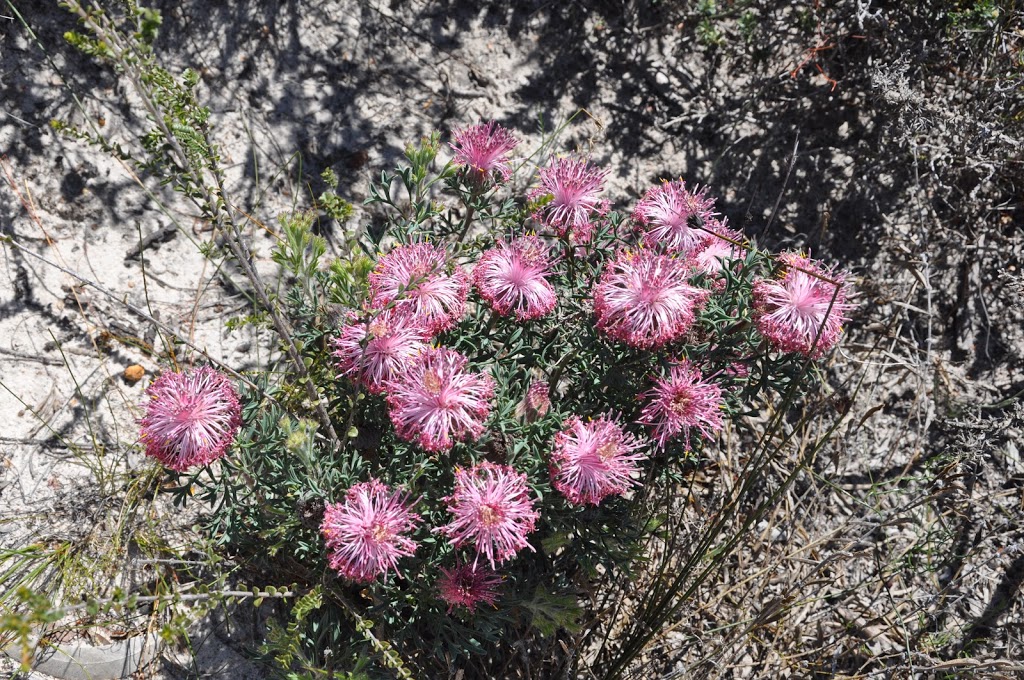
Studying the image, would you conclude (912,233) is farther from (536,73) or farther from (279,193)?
(279,193)

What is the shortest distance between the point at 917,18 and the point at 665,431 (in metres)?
2.82

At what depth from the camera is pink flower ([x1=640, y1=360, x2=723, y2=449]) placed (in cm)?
247

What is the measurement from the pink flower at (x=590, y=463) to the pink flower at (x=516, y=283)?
42cm

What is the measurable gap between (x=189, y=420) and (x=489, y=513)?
0.98m

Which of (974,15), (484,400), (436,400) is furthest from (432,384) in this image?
(974,15)

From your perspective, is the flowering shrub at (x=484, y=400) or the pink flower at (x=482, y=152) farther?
the pink flower at (x=482, y=152)

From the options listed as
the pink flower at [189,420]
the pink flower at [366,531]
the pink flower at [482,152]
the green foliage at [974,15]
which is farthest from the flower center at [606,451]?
the green foliage at [974,15]

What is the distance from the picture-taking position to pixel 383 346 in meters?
2.39

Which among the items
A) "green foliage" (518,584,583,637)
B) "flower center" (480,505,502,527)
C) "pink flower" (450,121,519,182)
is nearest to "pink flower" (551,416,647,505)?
"flower center" (480,505,502,527)

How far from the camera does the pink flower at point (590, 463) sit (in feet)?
7.72

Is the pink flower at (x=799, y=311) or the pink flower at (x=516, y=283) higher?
the pink flower at (x=799, y=311)

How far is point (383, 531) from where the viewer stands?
225 centimetres

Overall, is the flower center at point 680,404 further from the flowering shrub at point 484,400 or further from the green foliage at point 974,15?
the green foliage at point 974,15

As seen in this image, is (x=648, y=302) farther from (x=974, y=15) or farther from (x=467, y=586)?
(x=974, y=15)
